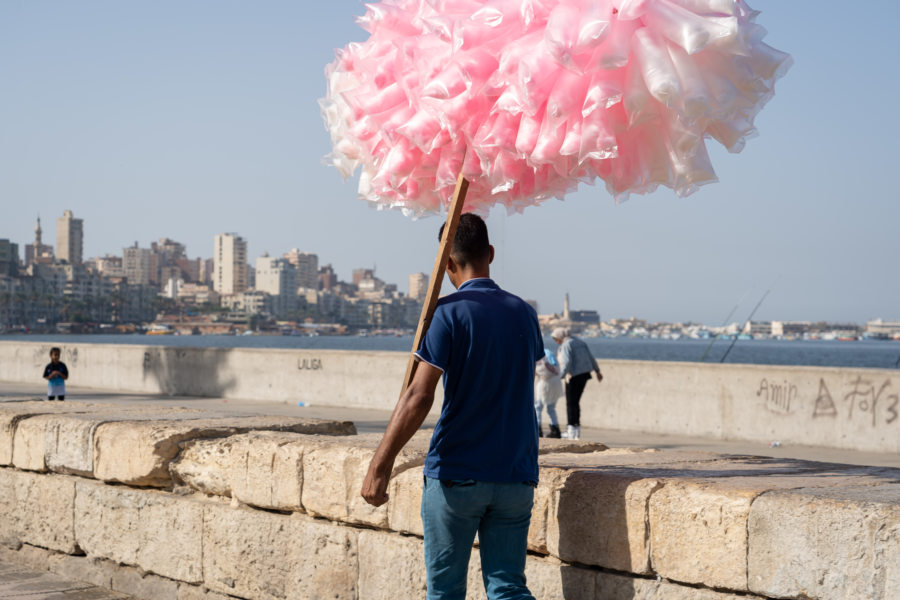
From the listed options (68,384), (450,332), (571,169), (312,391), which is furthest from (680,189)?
(68,384)

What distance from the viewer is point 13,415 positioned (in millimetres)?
6809

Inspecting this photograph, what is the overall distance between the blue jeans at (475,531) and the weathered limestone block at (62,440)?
11.1 ft

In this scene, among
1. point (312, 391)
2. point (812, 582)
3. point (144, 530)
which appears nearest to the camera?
point (812, 582)

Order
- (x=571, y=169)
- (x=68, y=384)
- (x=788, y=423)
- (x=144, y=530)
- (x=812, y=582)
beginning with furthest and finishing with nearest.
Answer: (x=68, y=384), (x=788, y=423), (x=144, y=530), (x=571, y=169), (x=812, y=582)

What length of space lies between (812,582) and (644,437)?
1163cm

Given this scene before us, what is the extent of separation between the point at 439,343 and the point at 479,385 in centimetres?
20

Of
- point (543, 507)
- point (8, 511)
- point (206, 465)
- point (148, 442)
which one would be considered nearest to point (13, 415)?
point (8, 511)

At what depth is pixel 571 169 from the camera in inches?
144

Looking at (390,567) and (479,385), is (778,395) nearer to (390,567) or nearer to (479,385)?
(390,567)

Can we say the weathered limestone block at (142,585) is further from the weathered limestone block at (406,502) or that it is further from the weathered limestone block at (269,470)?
the weathered limestone block at (406,502)

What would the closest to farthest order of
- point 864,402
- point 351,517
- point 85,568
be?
point 351,517 < point 85,568 < point 864,402

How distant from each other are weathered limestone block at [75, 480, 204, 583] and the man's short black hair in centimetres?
257

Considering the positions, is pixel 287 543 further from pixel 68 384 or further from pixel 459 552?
pixel 68 384

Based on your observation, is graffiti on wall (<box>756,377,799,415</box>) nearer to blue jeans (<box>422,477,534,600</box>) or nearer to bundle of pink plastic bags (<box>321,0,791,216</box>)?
bundle of pink plastic bags (<box>321,0,791,216</box>)
